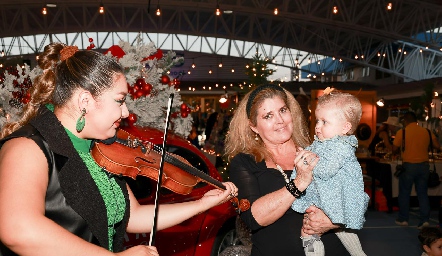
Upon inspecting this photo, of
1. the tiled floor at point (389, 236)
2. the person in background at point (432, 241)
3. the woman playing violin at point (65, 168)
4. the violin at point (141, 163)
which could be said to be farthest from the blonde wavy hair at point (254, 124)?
the tiled floor at point (389, 236)

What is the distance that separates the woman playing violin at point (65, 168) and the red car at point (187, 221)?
2.36 metres

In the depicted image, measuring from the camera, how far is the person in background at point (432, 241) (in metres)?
5.01

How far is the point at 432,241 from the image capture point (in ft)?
16.7

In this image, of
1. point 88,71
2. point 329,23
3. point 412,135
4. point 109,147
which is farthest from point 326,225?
point 329,23

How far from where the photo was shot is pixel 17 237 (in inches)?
56.2

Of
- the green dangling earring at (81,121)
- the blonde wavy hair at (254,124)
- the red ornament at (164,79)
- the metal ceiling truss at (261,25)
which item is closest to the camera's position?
the green dangling earring at (81,121)

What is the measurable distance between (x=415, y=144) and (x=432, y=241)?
13.0 feet

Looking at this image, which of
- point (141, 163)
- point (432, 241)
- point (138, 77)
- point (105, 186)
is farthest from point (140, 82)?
point (432, 241)

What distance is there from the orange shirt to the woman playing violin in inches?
299

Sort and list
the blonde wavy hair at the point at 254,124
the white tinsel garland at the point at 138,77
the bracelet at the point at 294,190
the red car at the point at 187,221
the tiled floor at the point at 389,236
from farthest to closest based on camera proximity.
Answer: the tiled floor at the point at 389,236
the red car at the point at 187,221
the white tinsel garland at the point at 138,77
the blonde wavy hair at the point at 254,124
the bracelet at the point at 294,190

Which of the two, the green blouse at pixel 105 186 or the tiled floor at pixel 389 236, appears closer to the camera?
the green blouse at pixel 105 186

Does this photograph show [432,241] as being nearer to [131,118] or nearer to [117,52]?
[131,118]

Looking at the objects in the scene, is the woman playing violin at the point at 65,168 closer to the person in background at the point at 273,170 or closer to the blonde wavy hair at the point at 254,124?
the person in background at the point at 273,170

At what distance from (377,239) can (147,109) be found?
5.19 metres
